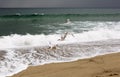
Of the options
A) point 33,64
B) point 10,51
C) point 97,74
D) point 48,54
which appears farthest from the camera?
point 10,51

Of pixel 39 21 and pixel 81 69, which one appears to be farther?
pixel 39 21

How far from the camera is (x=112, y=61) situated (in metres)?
7.34

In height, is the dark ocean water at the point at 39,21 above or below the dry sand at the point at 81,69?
above

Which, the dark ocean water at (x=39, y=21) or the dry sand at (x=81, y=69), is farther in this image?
the dark ocean water at (x=39, y=21)

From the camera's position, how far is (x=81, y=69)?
6656 mm

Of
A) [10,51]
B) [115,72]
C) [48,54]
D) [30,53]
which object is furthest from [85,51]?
[115,72]

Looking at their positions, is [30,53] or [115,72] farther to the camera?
[30,53]

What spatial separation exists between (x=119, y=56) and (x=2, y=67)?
142 inches

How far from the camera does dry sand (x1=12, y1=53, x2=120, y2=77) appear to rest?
6.26 meters

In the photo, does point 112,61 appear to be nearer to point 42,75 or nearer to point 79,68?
point 79,68

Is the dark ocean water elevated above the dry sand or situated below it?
above

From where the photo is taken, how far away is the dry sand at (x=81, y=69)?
6262 mm

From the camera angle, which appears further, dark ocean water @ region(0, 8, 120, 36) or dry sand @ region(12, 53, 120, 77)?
dark ocean water @ region(0, 8, 120, 36)

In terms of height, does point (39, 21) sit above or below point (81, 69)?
above
